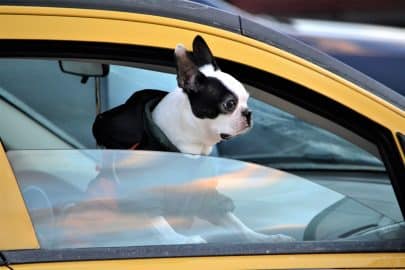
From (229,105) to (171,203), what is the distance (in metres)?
0.40

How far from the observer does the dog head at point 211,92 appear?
92.0 inches

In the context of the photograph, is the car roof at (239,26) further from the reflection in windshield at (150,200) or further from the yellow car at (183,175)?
the reflection in windshield at (150,200)

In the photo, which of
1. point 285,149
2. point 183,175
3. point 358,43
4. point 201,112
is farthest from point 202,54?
point 358,43

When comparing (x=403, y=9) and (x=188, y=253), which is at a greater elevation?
(x=403, y=9)

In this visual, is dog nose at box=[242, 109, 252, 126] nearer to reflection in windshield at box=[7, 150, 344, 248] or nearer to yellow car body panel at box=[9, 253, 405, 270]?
reflection in windshield at box=[7, 150, 344, 248]

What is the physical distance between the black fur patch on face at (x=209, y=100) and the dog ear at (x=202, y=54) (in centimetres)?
16

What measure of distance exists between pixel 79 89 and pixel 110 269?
0.77 m

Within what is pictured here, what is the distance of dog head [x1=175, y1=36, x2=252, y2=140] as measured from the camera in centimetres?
234

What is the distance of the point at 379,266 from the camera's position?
222 centimetres

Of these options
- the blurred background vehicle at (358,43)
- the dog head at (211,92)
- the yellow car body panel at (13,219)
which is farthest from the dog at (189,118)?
the blurred background vehicle at (358,43)

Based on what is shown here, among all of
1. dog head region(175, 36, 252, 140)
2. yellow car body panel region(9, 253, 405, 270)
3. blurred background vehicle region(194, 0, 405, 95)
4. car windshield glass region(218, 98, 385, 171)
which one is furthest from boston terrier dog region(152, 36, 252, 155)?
blurred background vehicle region(194, 0, 405, 95)

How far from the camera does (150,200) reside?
2.35 m

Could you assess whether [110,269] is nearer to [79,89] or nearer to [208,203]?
[208,203]

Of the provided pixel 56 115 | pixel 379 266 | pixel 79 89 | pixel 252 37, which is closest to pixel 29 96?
pixel 56 115
